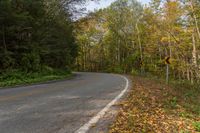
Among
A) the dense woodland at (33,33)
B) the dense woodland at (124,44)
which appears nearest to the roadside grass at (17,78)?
the dense woodland at (33,33)

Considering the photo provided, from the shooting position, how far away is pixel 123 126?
584cm

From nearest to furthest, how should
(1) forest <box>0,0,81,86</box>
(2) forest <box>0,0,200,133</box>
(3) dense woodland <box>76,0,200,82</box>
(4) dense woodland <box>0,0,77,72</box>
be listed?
(2) forest <box>0,0,200,133</box>, (1) forest <box>0,0,81,86</box>, (4) dense woodland <box>0,0,77,72</box>, (3) dense woodland <box>76,0,200,82</box>

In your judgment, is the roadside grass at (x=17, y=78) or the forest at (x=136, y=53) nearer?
the forest at (x=136, y=53)

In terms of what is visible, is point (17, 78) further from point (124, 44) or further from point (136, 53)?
point (124, 44)

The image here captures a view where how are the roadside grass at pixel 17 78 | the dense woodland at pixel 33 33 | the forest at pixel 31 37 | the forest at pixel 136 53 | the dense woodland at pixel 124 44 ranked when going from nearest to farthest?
the forest at pixel 136 53
the roadside grass at pixel 17 78
the forest at pixel 31 37
the dense woodland at pixel 33 33
the dense woodland at pixel 124 44

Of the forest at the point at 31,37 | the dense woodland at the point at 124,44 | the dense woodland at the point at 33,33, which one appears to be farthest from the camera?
the dense woodland at the point at 124,44

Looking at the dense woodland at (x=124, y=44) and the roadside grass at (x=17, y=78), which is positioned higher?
the dense woodland at (x=124, y=44)

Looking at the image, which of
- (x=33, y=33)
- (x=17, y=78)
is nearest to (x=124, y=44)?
(x=33, y=33)

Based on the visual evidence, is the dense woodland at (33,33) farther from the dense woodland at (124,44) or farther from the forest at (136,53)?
the dense woodland at (124,44)

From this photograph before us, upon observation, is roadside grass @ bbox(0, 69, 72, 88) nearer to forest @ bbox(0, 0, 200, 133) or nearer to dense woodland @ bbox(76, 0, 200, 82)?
forest @ bbox(0, 0, 200, 133)

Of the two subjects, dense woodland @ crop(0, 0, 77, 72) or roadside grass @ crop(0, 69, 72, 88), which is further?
dense woodland @ crop(0, 0, 77, 72)

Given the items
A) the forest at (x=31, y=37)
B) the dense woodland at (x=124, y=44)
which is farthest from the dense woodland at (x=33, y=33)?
the dense woodland at (x=124, y=44)

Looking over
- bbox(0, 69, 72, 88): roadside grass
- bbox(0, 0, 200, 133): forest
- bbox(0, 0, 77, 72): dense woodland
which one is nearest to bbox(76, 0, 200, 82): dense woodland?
bbox(0, 0, 200, 133): forest

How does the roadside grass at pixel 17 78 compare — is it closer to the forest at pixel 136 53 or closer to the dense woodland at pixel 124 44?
the forest at pixel 136 53
